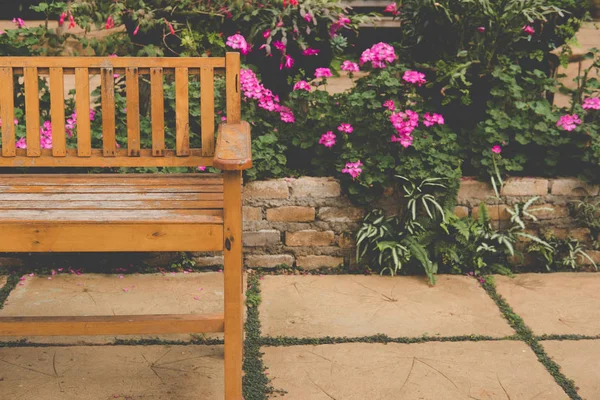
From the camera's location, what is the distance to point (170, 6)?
12.7ft

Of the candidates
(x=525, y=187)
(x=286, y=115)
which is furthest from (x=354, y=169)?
(x=525, y=187)

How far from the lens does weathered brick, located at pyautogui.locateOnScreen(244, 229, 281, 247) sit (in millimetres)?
3641

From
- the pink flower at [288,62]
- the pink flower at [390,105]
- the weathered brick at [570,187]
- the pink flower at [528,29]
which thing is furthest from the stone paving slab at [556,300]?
the pink flower at [288,62]

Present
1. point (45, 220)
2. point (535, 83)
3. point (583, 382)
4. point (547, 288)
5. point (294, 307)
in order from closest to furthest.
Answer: point (45, 220), point (583, 382), point (294, 307), point (547, 288), point (535, 83)

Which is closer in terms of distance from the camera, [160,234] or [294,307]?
[160,234]

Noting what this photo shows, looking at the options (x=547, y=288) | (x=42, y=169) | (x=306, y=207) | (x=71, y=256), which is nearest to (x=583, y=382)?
(x=547, y=288)

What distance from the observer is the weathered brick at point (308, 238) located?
12.0 ft

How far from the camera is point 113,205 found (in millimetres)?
2559

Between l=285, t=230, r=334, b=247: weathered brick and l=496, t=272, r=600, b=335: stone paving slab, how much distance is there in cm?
77

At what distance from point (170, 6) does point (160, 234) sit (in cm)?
183

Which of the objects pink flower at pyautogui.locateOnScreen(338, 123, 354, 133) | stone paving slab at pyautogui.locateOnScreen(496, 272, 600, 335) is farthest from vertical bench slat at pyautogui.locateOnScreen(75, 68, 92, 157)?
stone paving slab at pyautogui.locateOnScreen(496, 272, 600, 335)

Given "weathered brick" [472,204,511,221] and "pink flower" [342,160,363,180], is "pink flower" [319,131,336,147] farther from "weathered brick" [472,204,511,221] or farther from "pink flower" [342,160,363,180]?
"weathered brick" [472,204,511,221]

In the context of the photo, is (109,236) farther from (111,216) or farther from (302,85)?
(302,85)

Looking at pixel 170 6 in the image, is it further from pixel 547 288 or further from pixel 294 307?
pixel 547 288
